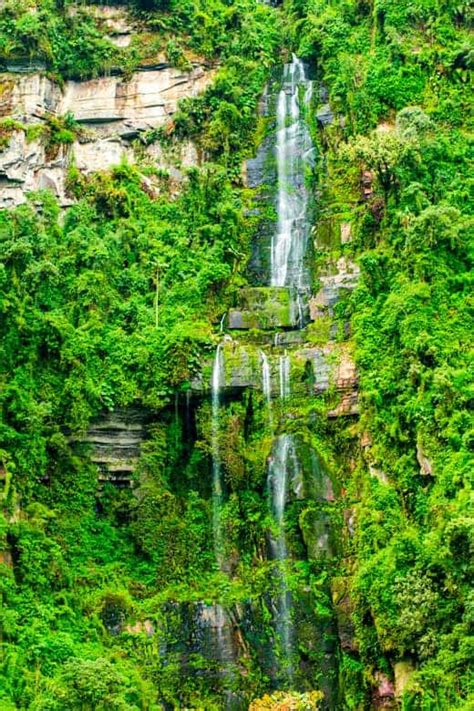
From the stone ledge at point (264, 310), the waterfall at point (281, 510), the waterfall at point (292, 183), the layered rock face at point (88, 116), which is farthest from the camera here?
the layered rock face at point (88, 116)

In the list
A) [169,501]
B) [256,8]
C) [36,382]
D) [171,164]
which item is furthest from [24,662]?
[256,8]

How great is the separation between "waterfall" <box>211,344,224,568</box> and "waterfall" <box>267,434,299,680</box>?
1.55 metres

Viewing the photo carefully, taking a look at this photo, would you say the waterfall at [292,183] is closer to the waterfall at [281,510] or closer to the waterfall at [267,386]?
the waterfall at [267,386]

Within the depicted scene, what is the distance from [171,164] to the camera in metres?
36.0

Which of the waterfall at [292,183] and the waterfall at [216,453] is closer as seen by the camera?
the waterfall at [216,453]

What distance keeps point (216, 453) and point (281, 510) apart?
253cm

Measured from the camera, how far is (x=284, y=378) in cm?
2811

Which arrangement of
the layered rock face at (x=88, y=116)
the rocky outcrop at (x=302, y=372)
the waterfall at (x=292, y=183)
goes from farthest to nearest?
the layered rock face at (x=88, y=116) < the waterfall at (x=292, y=183) < the rocky outcrop at (x=302, y=372)

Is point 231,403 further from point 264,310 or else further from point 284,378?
point 264,310

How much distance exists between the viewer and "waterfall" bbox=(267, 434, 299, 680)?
2489 centimetres

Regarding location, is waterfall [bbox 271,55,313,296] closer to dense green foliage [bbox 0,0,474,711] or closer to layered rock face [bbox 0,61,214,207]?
dense green foliage [bbox 0,0,474,711]

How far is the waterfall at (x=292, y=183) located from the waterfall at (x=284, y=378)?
2653 mm

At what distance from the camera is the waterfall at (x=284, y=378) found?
92.0ft

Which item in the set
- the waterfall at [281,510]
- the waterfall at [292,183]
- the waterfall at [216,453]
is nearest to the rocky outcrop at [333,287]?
the waterfall at [292,183]
